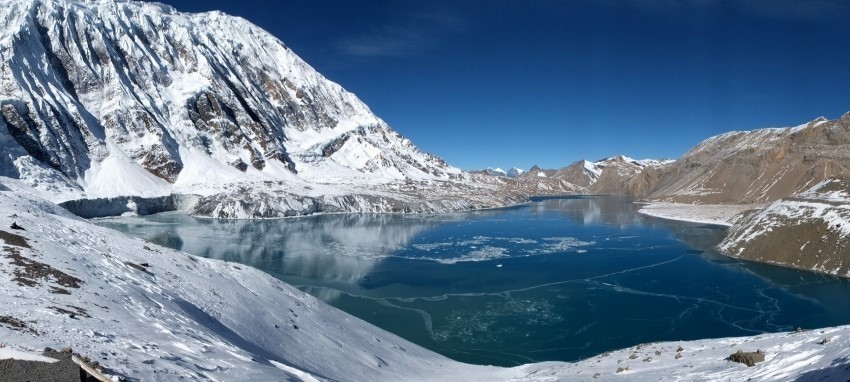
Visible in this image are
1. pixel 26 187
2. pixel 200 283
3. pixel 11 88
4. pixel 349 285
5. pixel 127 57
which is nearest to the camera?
pixel 200 283

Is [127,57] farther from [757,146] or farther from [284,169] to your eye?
[757,146]

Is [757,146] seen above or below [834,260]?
above

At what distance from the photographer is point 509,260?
216ft

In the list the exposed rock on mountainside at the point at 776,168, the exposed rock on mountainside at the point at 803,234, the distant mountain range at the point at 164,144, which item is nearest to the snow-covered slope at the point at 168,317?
the exposed rock on mountainside at the point at 803,234

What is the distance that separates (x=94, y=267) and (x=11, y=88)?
131 metres

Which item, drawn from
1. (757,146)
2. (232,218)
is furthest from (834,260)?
(757,146)

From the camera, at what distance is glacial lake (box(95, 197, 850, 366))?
3650 centimetres

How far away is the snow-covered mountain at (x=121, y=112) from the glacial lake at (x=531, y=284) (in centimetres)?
3494

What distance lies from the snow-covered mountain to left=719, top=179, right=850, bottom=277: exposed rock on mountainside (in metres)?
117

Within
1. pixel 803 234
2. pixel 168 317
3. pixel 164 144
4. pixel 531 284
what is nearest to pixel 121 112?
pixel 164 144

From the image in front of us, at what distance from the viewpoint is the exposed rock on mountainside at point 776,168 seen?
131m

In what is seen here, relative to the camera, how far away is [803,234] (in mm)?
63344

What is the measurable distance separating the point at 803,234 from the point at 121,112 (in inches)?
6174

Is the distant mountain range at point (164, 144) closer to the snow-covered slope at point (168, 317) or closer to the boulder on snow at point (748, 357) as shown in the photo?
the snow-covered slope at point (168, 317)
